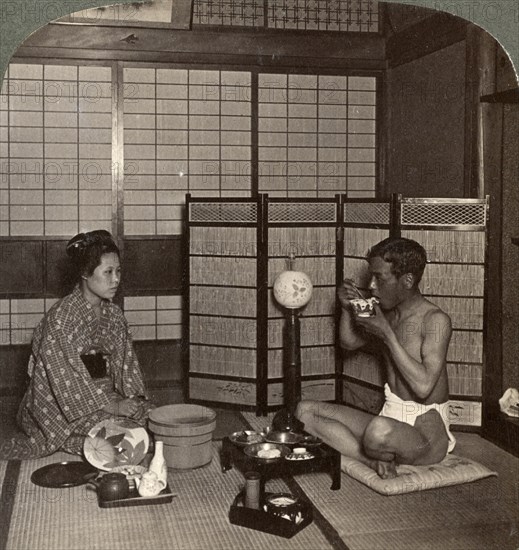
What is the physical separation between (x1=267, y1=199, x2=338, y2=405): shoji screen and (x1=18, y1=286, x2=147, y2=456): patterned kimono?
4.48 ft

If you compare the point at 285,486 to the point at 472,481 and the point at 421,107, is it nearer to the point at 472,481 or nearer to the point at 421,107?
the point at 472,481

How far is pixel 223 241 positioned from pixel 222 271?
229mm

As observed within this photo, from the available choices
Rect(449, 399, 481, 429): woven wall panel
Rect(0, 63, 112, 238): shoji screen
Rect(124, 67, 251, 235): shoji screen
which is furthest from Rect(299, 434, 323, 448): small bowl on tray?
Rect(0, 63, 112, 238): shoji screen

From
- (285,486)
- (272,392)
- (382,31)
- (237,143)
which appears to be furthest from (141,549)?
(382,31)

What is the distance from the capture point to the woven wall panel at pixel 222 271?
5.65m

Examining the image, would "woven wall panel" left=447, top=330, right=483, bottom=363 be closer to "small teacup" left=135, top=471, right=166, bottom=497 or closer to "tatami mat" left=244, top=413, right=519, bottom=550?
"tatami mat" left=244, top=413, right=519, bottom=550

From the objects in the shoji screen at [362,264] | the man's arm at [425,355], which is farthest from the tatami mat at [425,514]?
the shoji screen at [362,264]

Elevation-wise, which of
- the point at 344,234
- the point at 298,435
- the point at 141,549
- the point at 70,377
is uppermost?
the point at 344,234

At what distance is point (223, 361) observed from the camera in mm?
5793

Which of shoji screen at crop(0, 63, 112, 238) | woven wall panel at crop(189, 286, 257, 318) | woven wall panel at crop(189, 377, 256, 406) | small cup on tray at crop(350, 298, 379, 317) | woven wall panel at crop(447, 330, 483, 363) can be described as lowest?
woven wall panel at crop(189, 377, 256, 406)

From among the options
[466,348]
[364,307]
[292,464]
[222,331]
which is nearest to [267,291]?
[222,331]

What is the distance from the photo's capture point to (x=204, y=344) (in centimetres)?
588

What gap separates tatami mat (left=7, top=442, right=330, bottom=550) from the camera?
10.6 ft

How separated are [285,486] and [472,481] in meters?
0.97
